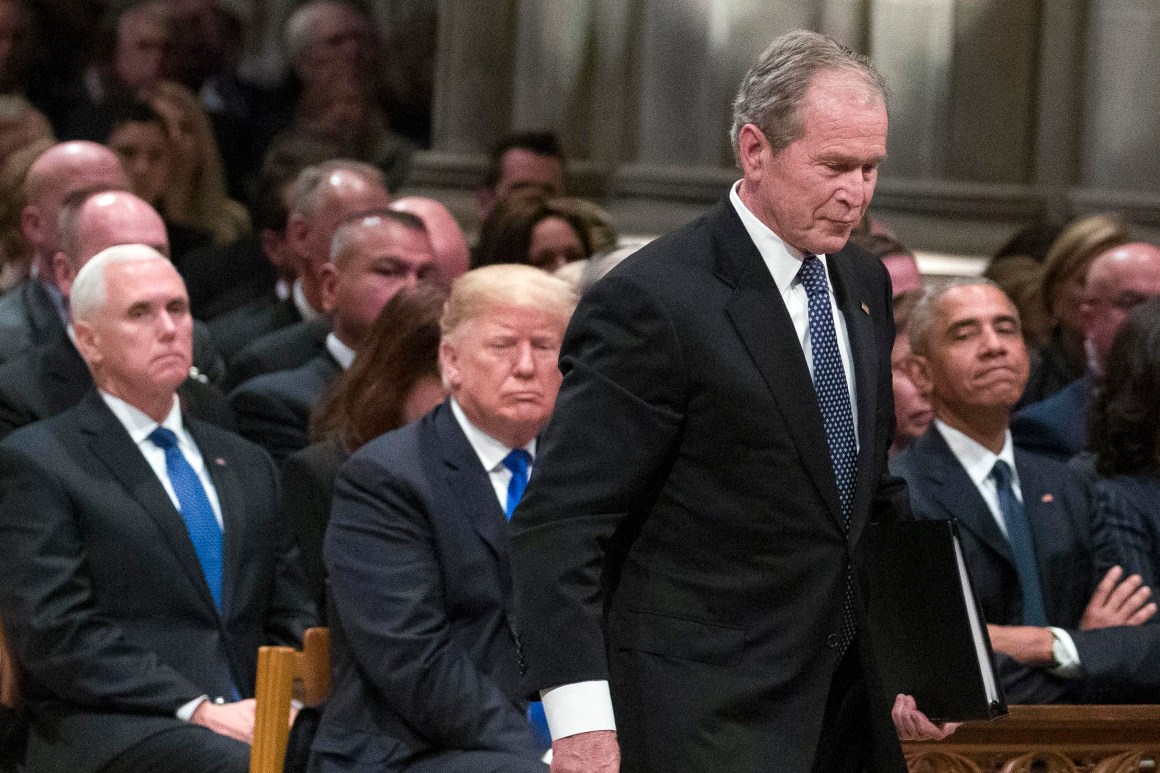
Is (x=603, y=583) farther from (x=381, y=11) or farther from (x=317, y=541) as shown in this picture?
(x=381, y=11)

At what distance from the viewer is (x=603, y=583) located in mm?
2912

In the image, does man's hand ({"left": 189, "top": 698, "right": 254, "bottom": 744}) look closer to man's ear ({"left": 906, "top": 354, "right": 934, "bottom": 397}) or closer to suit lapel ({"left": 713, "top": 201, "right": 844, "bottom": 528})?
man's ear ({"left": 906, "top": 354, "right": 934, "bottom": 397})

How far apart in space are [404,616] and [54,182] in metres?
3.00

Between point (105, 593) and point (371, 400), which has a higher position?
point (371, 400)

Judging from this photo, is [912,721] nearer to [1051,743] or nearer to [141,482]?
[1051,743]

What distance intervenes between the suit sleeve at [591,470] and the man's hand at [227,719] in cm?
179

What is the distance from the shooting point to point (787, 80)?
9.39 feet

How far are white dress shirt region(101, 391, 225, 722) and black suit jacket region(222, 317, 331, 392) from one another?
1.34m

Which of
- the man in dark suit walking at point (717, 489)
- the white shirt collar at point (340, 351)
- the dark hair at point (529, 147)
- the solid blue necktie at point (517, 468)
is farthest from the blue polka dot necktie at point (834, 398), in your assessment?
the dark hair at point (529, 147)

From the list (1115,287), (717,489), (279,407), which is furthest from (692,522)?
(1115,287)

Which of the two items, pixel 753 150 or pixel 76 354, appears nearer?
pixel 753 150

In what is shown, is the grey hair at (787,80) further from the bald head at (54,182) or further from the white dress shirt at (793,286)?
the bald head at (54,182)

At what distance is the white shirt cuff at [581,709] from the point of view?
2.73 m

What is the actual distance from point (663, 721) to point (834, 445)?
1.52 feet
